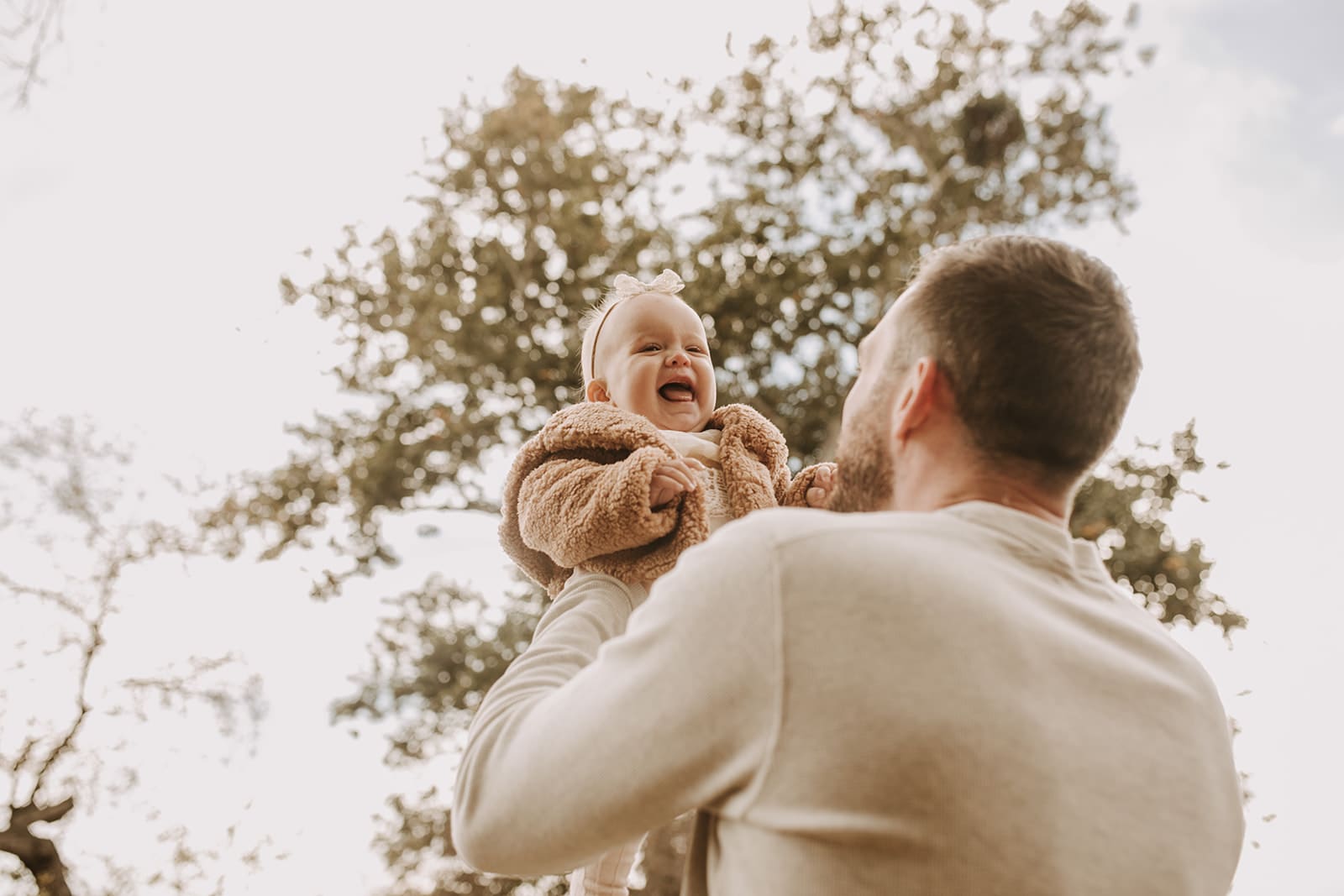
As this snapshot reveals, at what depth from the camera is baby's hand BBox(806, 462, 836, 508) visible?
1926mm

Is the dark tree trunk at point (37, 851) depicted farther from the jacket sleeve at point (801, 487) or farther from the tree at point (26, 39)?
the jacket sleeve at point (801, 487)

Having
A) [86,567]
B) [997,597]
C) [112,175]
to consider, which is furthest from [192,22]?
[997,597]

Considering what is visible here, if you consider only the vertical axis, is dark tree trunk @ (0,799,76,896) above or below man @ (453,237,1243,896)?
below

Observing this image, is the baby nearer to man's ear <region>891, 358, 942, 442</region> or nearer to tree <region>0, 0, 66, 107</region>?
man's ear <region>891, 358, 942, 442</region>

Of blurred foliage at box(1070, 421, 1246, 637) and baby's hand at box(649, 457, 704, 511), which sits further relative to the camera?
blurred foliage at box(1070, 421, 1246, 637)

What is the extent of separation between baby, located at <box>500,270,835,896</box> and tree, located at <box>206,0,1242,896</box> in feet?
16.7

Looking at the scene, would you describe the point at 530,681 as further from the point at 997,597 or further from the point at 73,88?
the point at 73,88

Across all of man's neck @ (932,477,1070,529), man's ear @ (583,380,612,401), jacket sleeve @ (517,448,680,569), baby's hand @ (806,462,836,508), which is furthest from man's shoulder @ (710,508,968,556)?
man's ear @ (583,380,612,401)

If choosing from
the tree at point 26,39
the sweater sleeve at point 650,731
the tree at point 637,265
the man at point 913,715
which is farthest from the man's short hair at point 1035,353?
the tree at point 637,265

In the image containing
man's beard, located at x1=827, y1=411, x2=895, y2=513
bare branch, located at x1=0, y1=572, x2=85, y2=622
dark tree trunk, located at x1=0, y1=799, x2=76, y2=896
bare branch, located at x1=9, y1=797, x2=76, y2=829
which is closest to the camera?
man's beard, located at x1=827, y1=411, x2=895, y2=513

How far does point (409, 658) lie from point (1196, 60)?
7.26 metres

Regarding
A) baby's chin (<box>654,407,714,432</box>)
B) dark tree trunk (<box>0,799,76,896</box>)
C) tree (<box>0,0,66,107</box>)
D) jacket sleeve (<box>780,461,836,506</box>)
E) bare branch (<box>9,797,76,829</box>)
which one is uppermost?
tree (<box>0,0,66,107</box>)

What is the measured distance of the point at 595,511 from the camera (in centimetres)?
162

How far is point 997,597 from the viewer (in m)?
0.99
